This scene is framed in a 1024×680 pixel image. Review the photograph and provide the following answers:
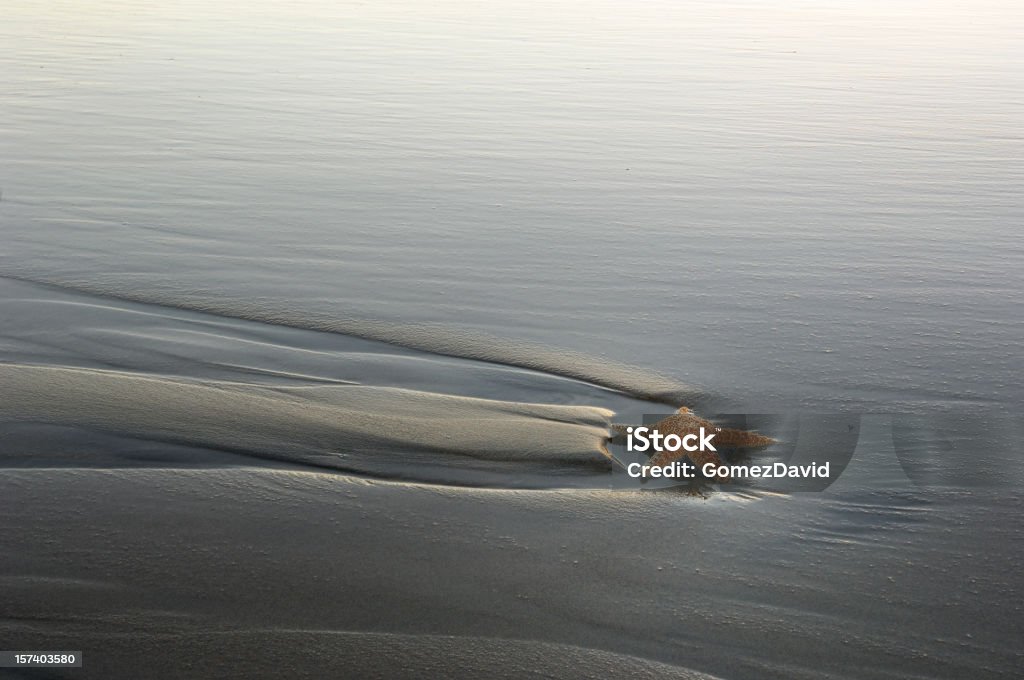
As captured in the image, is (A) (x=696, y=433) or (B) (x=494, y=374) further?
(B) (x=494, y=374)

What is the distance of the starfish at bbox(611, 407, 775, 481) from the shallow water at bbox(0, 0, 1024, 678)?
0.88ft

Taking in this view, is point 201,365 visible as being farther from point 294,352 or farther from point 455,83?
point 455,83

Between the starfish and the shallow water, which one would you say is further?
the starfish

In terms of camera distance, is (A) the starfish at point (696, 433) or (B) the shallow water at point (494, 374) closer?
(B) the shallow water at point (494, 374)

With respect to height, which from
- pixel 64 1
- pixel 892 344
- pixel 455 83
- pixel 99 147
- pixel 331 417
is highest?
pixel 64 1

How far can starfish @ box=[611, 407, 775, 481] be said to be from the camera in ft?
18.4

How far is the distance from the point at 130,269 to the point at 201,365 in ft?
6.33

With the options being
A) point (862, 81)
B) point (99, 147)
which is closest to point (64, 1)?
point (99, 147)

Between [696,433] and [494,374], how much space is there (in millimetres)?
1294

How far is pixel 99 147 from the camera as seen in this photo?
37.7 ft

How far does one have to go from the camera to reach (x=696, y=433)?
579 centimetres

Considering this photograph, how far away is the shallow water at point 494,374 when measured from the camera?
14.3ft

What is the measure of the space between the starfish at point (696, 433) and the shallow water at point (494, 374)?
0.88ft

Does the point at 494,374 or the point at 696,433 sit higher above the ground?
the point at 494,374
